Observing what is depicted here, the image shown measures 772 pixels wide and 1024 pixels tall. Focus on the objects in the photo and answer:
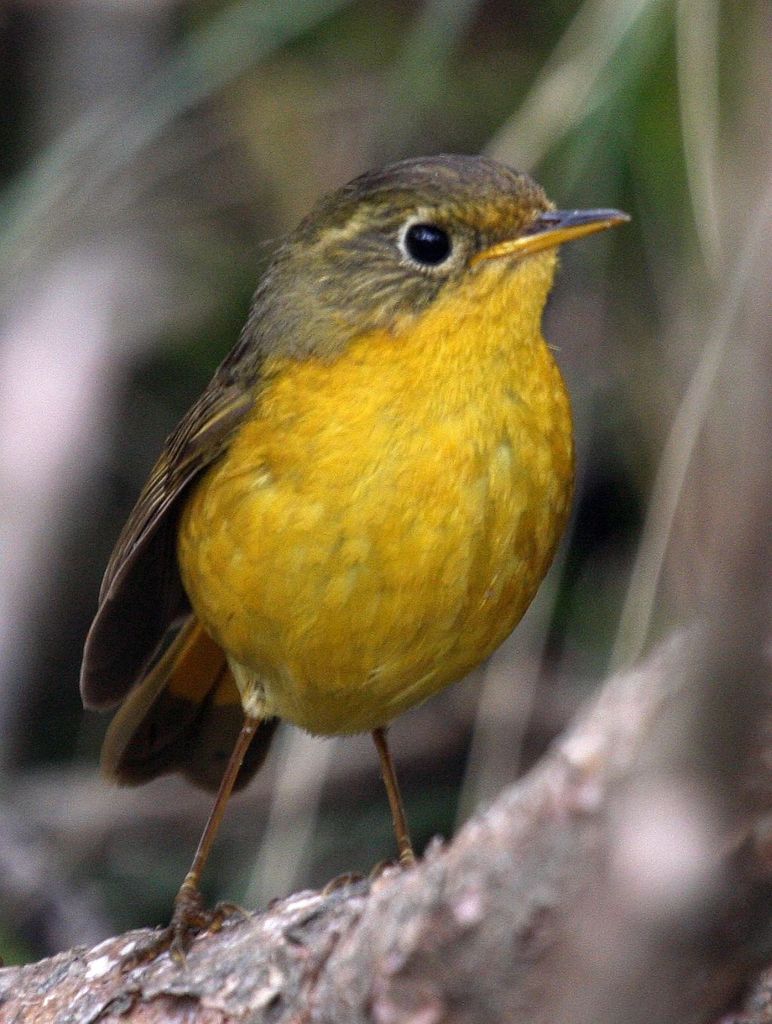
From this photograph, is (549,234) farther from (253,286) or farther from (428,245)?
(253,286)

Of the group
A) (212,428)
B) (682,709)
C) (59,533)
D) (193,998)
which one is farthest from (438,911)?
(59,533)

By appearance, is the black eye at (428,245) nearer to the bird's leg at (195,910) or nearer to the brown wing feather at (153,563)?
the brown wing feather at (153,563)

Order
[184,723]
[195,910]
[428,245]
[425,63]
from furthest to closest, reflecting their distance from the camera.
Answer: [425,63] → [184,723] → [428,245] → [195,910]

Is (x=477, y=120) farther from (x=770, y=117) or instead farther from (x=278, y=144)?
(x=770, y=117)

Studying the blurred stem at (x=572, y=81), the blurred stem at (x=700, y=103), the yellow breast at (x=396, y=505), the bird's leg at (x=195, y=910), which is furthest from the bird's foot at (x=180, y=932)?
the blurred stem at (x=572, y=81)

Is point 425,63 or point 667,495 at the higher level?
point 425,63

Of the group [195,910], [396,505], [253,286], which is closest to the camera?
[396,505]

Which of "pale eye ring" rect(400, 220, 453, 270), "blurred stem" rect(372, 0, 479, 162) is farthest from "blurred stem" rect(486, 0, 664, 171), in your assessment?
"pale eye ring" rect(400, 220, 453, 270)

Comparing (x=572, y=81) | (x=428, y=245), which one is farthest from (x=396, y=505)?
(x=572, y=81)

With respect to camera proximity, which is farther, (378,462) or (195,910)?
(195,910)
